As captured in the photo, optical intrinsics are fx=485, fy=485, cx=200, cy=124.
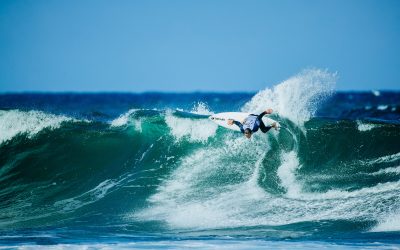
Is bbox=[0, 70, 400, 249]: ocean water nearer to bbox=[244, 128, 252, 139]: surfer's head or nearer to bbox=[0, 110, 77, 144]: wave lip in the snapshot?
bbox=[0, 110, 77, 144]: wave lip

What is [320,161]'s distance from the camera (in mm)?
11383

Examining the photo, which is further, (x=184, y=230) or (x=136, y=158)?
(x=136, y=158)

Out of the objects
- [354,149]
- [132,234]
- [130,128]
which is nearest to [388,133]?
[354,149]

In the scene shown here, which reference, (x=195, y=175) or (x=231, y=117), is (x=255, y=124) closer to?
(x=231, y=117)

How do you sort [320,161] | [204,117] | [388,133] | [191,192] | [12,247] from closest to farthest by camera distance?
[12,247] → [191,192] → [320,161] → [388,133] → [204,117]

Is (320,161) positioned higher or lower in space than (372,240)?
higher

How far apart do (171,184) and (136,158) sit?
2.01 meters

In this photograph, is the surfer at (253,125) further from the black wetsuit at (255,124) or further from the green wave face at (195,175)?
the green wave face at (195,175)

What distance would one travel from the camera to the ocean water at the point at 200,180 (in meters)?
7.76

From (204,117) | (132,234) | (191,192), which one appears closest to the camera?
(132,234)

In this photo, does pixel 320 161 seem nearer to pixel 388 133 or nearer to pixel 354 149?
pixel 354 149

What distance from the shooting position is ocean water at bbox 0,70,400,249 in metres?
7.76

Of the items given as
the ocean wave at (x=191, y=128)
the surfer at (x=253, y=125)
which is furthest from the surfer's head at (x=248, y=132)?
the ocean wave at (x=191, y=128)

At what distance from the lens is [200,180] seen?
10391mm
